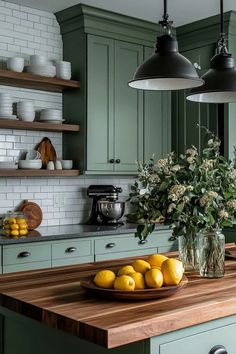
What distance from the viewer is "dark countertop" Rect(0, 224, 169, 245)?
13.0 feet

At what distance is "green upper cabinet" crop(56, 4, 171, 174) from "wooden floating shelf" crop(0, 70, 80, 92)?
133mm

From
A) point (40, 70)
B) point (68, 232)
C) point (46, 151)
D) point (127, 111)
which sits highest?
point (40, 70)

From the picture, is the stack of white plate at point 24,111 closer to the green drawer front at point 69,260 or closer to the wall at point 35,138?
the wall at point 35,138

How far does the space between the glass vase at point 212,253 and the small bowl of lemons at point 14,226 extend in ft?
6.71

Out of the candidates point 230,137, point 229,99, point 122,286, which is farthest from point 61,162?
point 122,286

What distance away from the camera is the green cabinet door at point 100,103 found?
4902mm

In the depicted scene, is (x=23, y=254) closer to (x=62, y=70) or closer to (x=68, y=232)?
(x=68, y=232)

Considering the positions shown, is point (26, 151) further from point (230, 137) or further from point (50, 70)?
point (230, 137)

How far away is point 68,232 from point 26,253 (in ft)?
1.50

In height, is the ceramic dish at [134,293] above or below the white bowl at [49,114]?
below

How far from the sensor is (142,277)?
6.56ft

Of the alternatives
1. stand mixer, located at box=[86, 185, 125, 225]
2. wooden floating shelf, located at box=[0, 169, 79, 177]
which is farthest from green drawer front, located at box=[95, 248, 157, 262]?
wooden floating shelf, located at box=[0, 169, 79, 177]

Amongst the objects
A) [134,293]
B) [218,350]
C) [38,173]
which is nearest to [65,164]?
[38,173]

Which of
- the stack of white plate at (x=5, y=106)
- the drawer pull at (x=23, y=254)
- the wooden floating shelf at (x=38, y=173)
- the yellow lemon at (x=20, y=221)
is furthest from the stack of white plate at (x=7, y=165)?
the drawer pull at (x=23, y=254)
